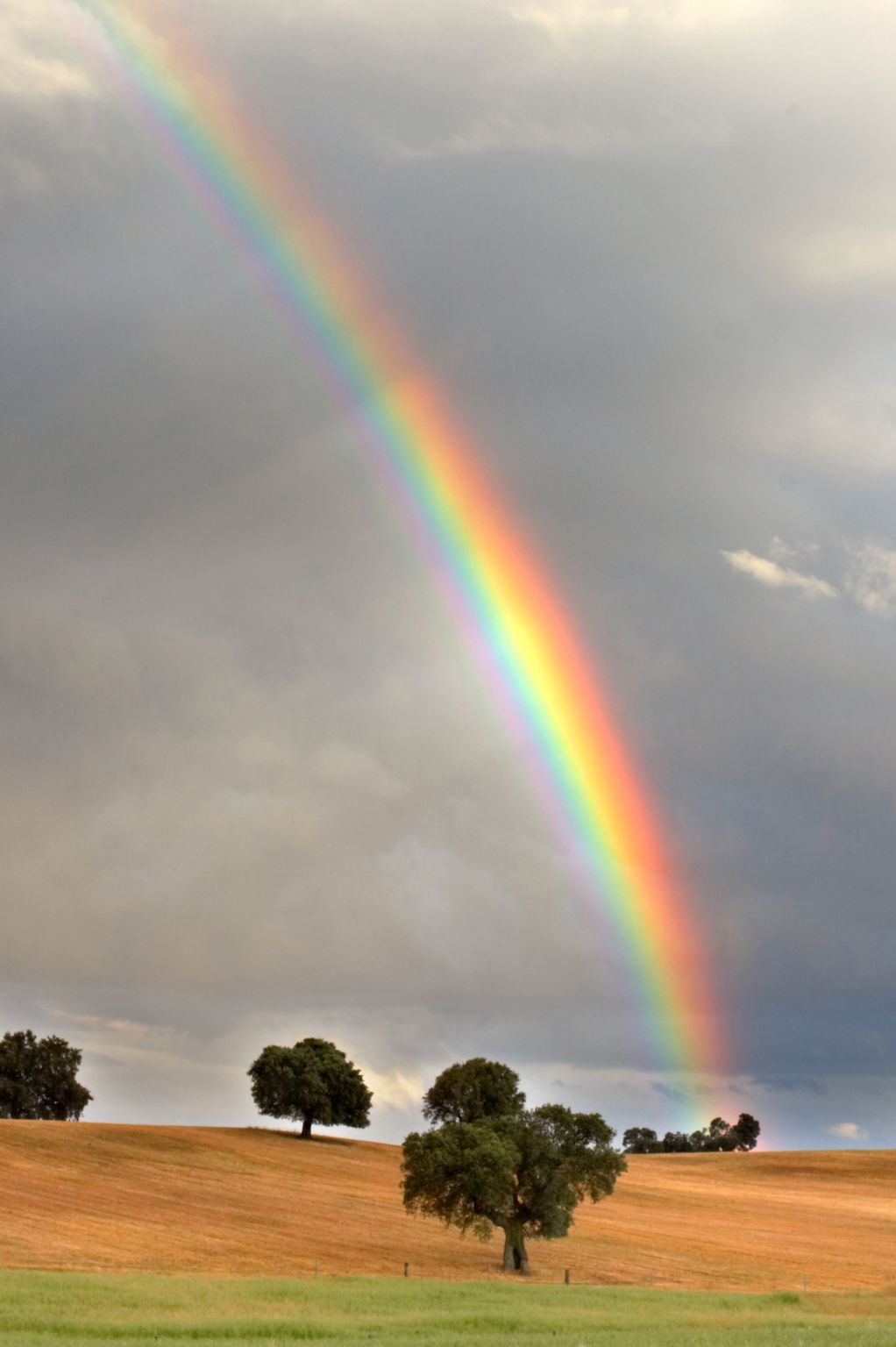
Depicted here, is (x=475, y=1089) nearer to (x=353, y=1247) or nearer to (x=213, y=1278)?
(x=353, y=1247)

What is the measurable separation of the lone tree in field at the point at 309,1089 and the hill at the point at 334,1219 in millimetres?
2583

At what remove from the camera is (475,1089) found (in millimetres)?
121688

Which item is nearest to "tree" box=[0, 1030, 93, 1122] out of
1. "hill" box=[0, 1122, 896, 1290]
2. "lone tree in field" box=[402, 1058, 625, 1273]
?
"hill" box=[0, 1122, 896, 1290]

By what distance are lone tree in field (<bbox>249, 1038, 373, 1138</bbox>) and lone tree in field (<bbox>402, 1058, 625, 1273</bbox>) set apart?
53.2 metres

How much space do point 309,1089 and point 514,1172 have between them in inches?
2263

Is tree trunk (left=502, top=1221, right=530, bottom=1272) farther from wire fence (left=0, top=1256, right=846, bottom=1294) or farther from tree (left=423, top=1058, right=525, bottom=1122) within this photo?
tree (left=423, top=1058, right=525, bottom=1122)

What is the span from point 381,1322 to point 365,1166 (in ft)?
244

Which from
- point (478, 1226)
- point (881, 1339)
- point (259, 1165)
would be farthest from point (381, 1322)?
point (259, 1165)

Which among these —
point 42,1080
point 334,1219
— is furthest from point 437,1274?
point 42,1080

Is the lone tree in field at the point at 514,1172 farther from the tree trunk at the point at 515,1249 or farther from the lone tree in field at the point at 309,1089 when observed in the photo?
the lone tree in field at the point at 309,1089

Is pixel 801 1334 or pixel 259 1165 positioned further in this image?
pixel 259 1165

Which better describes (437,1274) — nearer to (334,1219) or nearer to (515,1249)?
(515,1249)

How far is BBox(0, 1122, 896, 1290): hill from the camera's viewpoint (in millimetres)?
67812

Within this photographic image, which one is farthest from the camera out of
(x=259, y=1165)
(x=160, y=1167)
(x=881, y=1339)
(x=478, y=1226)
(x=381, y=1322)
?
(x=259, y=1165)
